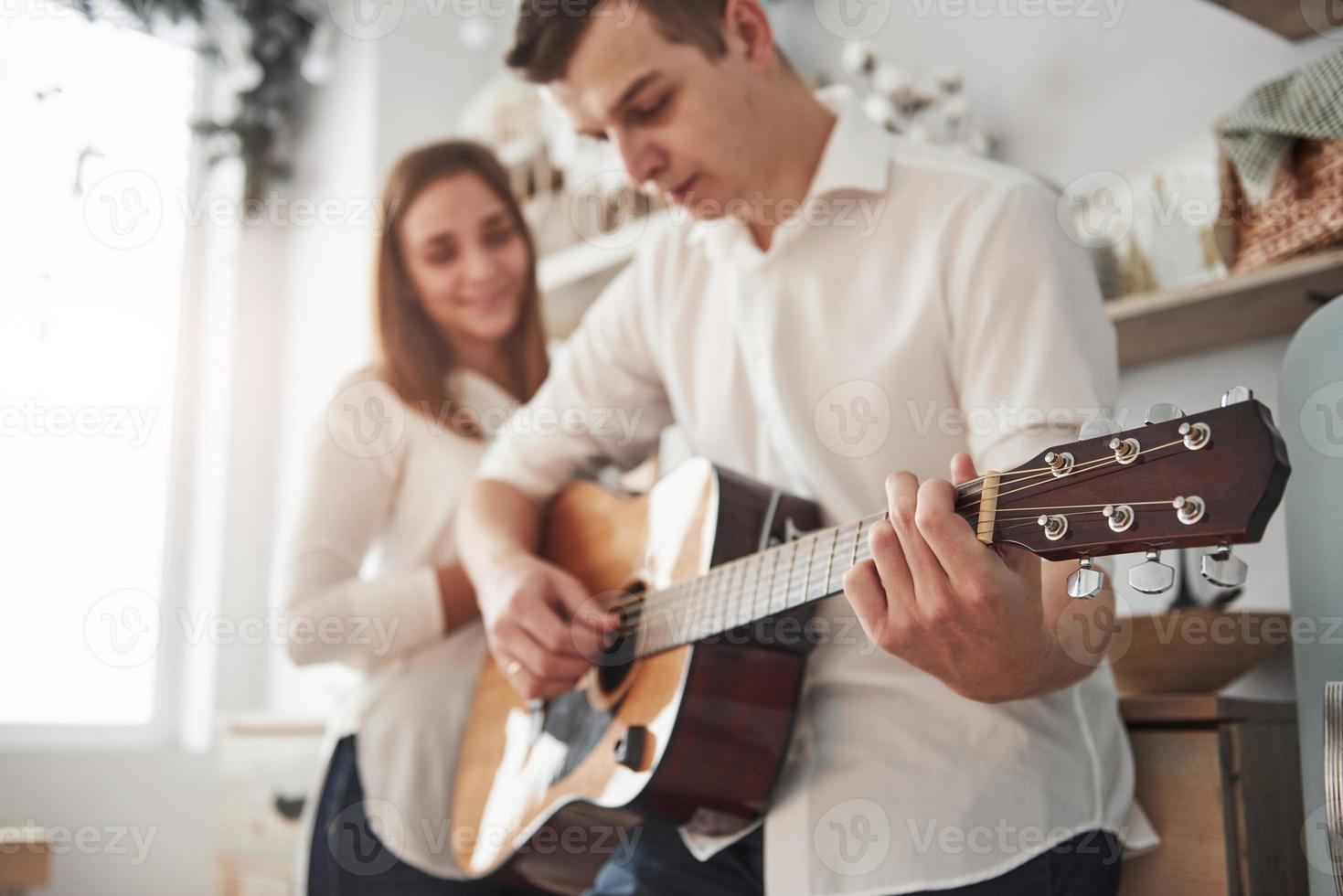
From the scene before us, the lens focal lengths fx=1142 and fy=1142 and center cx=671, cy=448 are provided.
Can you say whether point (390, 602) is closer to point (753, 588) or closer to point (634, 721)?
point (634, 721)

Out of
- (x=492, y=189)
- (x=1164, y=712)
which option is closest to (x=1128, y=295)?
(x=1164, y=712)

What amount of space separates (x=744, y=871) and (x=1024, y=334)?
0.56 m

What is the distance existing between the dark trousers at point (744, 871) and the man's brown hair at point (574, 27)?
81cm

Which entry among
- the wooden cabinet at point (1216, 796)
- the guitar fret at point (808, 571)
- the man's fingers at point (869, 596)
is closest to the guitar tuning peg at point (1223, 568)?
the man's fingers at point (869, 596)

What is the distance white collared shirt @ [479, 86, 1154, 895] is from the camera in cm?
94

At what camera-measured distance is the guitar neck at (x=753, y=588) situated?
2.98 ft

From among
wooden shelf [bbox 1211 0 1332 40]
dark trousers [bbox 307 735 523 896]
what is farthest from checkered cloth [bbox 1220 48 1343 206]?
dark trousers [bbox 307 735 523 896]

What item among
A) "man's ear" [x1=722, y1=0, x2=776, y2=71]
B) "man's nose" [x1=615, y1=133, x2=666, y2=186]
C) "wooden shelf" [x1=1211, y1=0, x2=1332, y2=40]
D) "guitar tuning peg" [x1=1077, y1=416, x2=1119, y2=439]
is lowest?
"guitar tuning peg" [x1=1077, y1=416, x2=1119, y2=439]

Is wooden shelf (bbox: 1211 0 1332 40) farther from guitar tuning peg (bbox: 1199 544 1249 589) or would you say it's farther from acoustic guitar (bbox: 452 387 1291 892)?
guitar tuning peg (bbox: 1199 544 1249 589)

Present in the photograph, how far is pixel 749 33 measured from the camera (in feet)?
4.06

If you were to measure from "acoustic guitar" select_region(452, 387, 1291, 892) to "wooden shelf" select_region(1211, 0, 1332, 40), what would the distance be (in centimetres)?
98

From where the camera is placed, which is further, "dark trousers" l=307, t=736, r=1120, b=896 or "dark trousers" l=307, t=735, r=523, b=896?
"dark trousers" l=307, t=735, r=523, b=896

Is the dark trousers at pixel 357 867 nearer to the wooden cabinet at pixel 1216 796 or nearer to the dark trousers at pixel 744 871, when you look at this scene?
the dark trousers at pixel 744 871

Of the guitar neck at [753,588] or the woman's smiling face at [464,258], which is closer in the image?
the guitar neck at [753,588]
